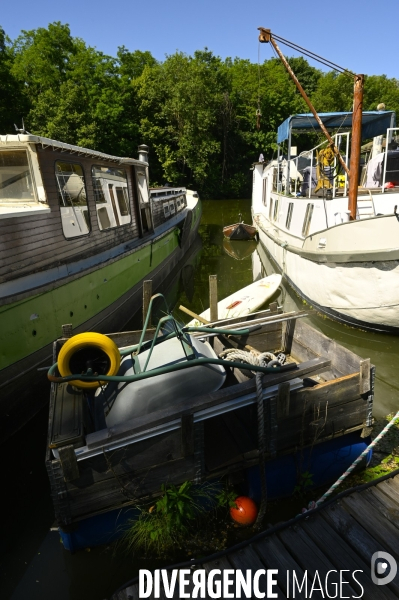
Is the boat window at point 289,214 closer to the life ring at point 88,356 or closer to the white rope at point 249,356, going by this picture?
the white rope at point 249,356

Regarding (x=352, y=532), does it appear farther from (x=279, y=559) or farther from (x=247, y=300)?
(x=247, y=300)

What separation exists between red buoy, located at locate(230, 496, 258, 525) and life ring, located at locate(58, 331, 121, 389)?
6.51 ft

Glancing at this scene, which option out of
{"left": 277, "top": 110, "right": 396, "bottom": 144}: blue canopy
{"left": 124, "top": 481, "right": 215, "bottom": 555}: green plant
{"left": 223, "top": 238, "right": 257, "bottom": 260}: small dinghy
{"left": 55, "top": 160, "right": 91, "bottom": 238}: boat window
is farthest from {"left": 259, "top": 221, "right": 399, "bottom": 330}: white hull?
{"left": 223, "top": 238, "right": 257, "bottom": 260}: small dinghy

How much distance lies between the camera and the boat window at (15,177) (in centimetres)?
655

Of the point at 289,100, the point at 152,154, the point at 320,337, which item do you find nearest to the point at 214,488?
the point at 320,337

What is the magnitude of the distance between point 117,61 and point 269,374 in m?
46.9

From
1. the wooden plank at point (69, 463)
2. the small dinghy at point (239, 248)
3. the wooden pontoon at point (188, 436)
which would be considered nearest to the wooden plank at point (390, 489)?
the wooden pontoon at point (188, 436)

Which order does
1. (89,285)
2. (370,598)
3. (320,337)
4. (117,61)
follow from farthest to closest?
(117,61)
(89,285)
(320,337)
(370,598)

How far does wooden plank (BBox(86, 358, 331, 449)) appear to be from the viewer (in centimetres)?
342

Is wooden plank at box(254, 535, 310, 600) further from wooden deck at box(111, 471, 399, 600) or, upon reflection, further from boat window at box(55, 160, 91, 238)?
boat window at box(55, 160, 91, 238)

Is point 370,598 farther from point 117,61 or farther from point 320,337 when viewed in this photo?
point 117,61

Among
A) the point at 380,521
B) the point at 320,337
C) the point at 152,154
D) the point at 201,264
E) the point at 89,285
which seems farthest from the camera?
the point at 152,154

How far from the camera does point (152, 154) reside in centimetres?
3638

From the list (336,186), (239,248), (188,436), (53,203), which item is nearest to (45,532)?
(188,436)
